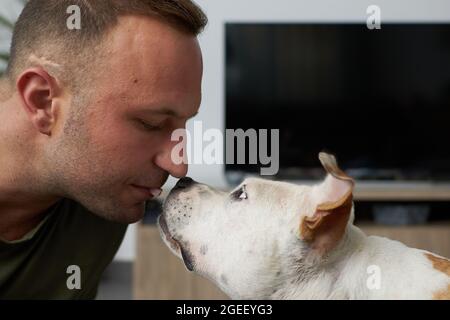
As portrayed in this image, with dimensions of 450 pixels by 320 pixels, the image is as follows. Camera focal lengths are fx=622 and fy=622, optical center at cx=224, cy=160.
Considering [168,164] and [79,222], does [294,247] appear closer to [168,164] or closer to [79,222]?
[168,164]

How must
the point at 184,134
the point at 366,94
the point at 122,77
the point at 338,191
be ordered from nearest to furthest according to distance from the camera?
the point at 338,191 → the point at 122,77 → the point at 184,134 → the point at 366,94

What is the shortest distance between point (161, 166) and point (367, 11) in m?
2.69

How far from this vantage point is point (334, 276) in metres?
1.03

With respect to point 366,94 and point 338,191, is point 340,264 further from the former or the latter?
point 366,94

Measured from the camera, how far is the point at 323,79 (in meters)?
3.45

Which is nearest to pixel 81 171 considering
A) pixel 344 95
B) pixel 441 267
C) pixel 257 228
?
pixel 257 228

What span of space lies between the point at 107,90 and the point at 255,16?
256 cm

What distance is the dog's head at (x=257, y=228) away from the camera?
0.98 metres

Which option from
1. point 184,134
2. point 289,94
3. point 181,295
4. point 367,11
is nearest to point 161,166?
point 184,134

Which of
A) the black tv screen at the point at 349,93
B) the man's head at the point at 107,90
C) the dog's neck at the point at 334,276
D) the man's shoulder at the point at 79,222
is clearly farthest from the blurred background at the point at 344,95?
the dog's neck at the point at 334,276

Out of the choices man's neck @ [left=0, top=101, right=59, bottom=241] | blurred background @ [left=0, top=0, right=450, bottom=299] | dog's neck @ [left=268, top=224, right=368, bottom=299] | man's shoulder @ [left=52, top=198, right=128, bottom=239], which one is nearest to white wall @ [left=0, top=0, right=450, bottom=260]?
blurred background @ [left=0, top=0, right=450, bottom=299]

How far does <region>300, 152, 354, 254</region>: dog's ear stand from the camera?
94 cm

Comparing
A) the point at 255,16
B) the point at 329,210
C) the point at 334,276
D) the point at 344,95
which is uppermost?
the point at 255,16

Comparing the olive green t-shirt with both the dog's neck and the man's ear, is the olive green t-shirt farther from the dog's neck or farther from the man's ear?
the dog's neck
